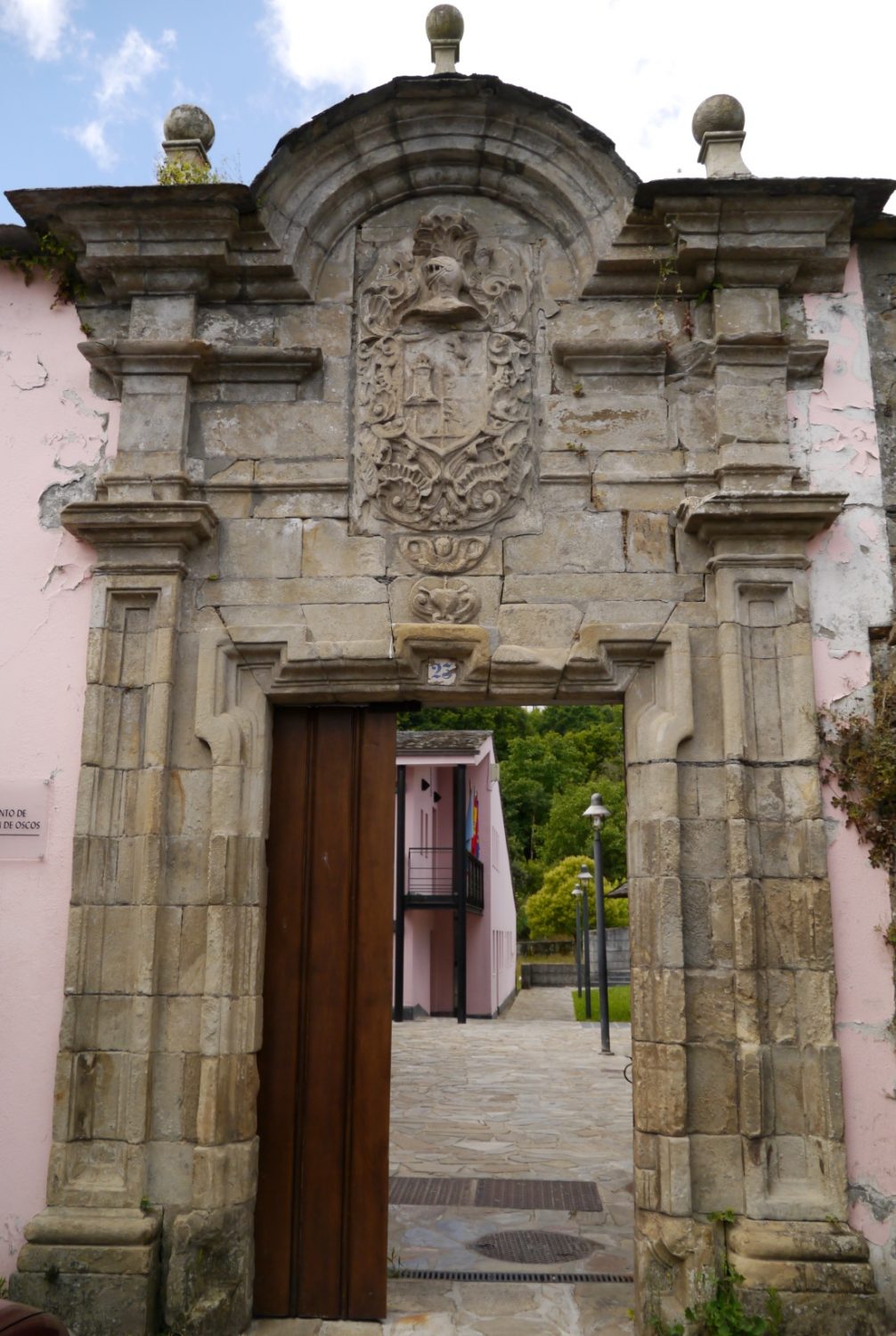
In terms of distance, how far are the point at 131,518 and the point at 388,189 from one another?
1.92 metres

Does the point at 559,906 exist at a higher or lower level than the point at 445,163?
lower

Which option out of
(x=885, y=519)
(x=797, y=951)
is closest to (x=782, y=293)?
(x=885, y=519)

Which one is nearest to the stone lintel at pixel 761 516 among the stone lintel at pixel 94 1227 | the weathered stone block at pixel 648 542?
the weathered stone block at pixel 648 542

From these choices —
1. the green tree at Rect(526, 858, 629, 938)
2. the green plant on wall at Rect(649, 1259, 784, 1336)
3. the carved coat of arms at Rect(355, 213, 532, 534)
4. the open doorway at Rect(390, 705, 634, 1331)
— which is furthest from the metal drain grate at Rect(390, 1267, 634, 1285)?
the green tree at Rect(526, 858, 629, 938)

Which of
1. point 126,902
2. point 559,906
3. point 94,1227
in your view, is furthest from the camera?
point 559,906

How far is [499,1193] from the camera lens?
633 centimetres

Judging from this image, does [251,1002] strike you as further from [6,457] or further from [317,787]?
[6,457]

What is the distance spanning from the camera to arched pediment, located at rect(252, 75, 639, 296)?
4.92 m

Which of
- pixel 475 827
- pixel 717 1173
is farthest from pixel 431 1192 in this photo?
pixel 475 827

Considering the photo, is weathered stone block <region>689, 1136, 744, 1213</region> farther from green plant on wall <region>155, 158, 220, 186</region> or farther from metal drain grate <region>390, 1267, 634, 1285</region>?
green plant on wall <region>155, 158, 220, 186</region>

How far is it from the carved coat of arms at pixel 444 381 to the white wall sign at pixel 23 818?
6.04ft

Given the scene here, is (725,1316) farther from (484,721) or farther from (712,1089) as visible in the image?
(484,721)

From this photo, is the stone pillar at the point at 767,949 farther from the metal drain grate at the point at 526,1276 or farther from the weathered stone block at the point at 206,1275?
the weathered stone block at the point at 206,1275

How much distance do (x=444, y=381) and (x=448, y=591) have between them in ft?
3.16
